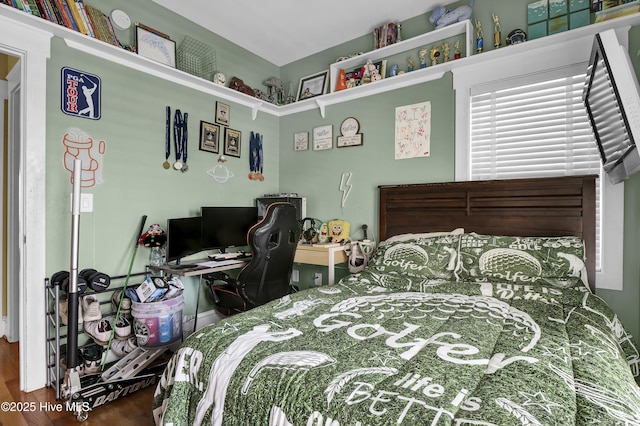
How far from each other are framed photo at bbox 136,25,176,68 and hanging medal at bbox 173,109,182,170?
44 centimetres

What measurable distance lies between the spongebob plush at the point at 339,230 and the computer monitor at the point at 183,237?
1273 mm

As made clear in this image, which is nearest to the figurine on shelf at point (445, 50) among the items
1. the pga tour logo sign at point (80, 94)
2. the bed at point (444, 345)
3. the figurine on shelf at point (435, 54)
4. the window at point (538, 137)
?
the figurine on shelf at point (435, 54)

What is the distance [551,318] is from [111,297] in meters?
2.80

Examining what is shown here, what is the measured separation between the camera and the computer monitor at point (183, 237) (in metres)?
2.43

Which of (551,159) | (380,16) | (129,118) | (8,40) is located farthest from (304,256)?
(8,40)

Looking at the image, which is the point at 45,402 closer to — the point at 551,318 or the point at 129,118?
the point at 129,118

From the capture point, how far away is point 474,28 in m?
2.60

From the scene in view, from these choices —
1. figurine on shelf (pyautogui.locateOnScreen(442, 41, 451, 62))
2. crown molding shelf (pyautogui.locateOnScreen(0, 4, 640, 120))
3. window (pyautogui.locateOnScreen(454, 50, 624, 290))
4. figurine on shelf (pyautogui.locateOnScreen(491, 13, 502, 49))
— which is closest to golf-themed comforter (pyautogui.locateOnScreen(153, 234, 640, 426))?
window (pyautogui.locateOnScreen(454, 50, 624, 290))

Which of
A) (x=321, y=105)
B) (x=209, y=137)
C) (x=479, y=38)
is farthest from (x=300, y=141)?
(x=479, y=38)

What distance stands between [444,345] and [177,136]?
264 cm

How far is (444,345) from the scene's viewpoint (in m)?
1.19

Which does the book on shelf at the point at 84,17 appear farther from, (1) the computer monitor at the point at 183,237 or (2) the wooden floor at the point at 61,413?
(2) the wooden floor at the point at 61,413

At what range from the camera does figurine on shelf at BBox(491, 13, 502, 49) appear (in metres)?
2.46

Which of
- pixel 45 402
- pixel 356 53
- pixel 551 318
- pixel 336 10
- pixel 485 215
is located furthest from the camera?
pixel 356 53
